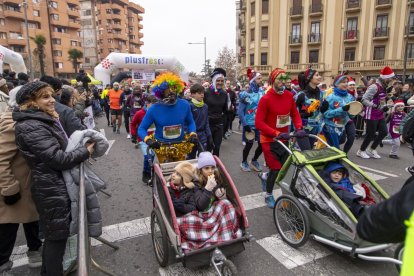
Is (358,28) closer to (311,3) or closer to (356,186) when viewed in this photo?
(311,3)

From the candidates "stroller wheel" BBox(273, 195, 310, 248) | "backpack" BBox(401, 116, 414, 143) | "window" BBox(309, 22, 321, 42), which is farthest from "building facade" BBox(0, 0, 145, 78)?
"backpack" BBox(401, 116, 414, 143)

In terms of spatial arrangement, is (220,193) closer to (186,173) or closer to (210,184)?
(210,184)

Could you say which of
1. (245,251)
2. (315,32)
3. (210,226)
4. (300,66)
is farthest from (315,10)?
(210,226)

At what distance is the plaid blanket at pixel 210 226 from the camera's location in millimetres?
2676

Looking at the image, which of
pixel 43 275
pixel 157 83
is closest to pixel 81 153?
pixel 43 275

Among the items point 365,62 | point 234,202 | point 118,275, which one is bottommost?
point 118,275

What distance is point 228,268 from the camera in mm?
2461

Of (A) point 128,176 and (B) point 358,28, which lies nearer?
(A) point 128,176

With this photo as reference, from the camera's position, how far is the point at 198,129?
18.0 feet

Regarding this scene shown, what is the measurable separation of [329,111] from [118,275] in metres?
4.62

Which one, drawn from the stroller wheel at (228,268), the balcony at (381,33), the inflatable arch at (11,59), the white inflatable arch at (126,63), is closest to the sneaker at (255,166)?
the stroller wheel at (228,268)

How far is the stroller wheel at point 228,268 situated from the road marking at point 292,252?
2.61ft

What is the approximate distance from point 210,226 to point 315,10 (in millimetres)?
40766

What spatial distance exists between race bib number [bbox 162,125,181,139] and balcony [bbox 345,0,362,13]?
3836 centimetres
